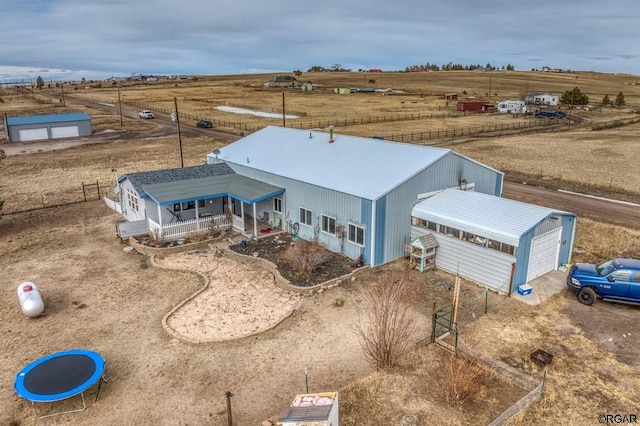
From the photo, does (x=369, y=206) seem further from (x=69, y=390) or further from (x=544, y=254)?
(x=69, y=390)

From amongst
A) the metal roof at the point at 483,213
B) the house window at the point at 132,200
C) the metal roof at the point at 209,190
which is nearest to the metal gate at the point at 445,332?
the metal roof at the point at 483,213

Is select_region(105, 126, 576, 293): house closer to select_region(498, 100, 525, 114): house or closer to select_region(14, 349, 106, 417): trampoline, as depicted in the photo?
select_region(14, 349, 106, 417): trampoline

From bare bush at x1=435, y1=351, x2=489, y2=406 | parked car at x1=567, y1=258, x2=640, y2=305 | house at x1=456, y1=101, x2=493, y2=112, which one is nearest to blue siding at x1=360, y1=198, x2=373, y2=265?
parked car at x1=567, y1=258, x2=640, y2=305

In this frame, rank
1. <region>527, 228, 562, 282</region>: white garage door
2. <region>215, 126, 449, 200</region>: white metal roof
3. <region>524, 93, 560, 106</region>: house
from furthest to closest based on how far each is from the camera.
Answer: <region>524, 93, 560, 106</region>: house → <region>215, 126, 449, 200</region>: white metal roof → <region>527, 228, 562, 282</region>: white garage door

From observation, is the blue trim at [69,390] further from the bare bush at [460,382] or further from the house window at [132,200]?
the house window at [132,200]

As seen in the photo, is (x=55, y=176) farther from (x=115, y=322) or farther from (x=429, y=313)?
(x=429, y=313)

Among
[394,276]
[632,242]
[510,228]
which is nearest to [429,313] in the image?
[394,276]
